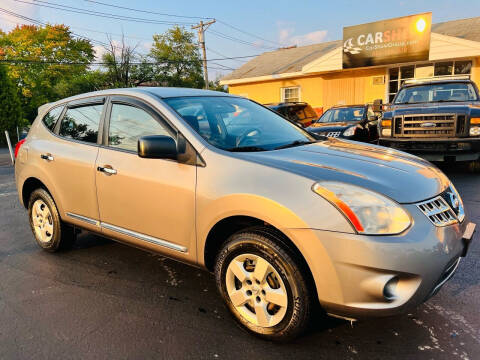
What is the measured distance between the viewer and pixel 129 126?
316 cm

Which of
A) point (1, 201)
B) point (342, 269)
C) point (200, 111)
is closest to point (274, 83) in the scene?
point (1, 201)

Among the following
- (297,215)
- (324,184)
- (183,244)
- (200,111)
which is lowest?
(183,244)

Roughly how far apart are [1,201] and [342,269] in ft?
23.0

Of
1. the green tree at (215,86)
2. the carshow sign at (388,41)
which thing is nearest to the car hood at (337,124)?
the carshow sign at (388,41)

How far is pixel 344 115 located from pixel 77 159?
856 centimetres

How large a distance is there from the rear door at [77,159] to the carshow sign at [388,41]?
14.7 meters

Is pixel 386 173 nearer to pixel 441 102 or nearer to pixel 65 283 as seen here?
pixel 65 283

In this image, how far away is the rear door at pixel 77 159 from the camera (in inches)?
131

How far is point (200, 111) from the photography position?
3.08 m

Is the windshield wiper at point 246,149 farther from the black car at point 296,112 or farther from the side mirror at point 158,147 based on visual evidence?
the black car at point 296,112

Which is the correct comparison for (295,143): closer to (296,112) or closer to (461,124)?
(461,124)

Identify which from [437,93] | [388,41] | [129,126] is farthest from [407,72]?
[129,126]

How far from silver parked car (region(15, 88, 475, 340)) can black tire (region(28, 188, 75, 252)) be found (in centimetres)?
15

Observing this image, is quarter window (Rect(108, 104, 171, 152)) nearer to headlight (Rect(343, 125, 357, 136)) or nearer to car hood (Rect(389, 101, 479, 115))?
car hood (Rect(389, 101, 479, 115))
